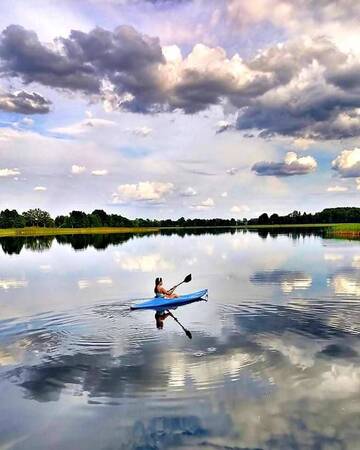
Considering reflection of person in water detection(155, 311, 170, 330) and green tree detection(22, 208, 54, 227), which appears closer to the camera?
reflection of person in water detection(155, 311, 170, 330)

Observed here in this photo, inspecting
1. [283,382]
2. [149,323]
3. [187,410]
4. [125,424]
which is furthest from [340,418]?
[149,323]

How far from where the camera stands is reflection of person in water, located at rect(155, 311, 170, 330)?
19312 millimetres

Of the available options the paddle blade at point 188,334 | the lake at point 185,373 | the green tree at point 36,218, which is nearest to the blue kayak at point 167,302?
the lake at point 185,373

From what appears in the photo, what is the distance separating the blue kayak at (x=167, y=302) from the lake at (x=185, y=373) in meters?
0.53

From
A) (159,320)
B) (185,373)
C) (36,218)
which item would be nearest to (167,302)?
(159,320)

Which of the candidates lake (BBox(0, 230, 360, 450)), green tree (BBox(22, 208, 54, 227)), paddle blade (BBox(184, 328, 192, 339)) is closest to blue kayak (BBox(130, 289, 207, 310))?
lake (BBox(0, 230, 360, 450))

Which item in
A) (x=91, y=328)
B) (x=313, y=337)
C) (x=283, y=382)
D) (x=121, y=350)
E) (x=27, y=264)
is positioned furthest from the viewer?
(x=27, y=264)

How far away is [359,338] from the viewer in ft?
52.2

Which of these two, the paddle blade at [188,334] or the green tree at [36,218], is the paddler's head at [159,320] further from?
the green tree at [36,218]

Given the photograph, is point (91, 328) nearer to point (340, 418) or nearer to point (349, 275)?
point (340, 418)

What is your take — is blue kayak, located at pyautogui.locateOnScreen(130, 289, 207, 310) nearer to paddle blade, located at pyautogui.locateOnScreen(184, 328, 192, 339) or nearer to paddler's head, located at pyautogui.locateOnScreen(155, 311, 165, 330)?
paddler's head, located at pyautogui.locateOnScreen(155, 311, 165, 330)

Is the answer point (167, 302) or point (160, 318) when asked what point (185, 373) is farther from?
point (167, 302)

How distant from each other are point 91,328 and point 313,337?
9153 mm

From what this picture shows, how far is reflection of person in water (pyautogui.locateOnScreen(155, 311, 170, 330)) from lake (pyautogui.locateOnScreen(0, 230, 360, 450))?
1.11 feet
